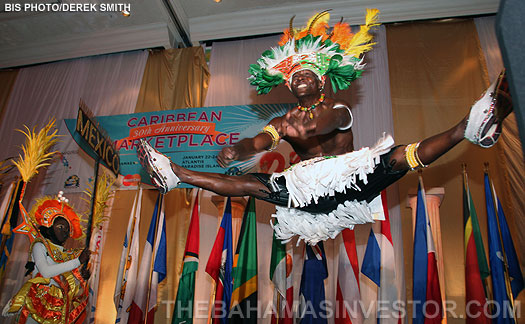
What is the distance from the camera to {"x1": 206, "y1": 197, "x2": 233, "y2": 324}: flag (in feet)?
11.9

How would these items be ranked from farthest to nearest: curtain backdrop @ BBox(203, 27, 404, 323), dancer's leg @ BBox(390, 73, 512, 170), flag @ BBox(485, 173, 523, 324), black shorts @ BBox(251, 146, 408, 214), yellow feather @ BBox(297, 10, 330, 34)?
curtain backdrop @ BBox(203, 27, 404, 323), flag @ BBox(485, 173, 523, 324), yellow feather @ BBox(297, 10, 330, 34), black shorts @ BBox(251, 146, 408, 214), dancer's leg @ BBox(390, 73, 512, 170)

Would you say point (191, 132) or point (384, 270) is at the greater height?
point (191, 132)

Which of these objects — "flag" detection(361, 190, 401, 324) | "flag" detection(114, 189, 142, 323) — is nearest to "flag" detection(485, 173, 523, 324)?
"flag" detection(361, 190, 401, 324)

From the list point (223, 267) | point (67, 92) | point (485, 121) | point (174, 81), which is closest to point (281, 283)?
point (223, 267)

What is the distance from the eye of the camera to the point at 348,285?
3.63 metres

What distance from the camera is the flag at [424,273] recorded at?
10.9 feet

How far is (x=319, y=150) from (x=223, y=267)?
1642 mm

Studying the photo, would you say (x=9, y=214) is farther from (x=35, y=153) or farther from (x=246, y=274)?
(x=246, y=274)

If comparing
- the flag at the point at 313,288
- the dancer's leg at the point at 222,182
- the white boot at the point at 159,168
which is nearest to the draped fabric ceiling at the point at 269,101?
the flag at the point at 313,288

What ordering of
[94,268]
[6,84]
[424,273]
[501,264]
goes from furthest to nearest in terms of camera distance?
1. [6,84]
2. [94,268]
3. [424,273]
4. [501,264]

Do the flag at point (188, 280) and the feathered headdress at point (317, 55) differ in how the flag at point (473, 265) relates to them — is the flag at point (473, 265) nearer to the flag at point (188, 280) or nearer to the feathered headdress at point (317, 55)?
the feathered headdress at point (317, 55)

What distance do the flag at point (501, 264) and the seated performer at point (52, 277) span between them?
347 centimetres

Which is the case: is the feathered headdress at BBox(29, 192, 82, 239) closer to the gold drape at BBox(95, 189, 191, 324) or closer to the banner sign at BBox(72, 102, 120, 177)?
the gold drape at BBox(95, 189, 191, 324)

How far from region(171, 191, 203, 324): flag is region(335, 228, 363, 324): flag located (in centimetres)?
133
